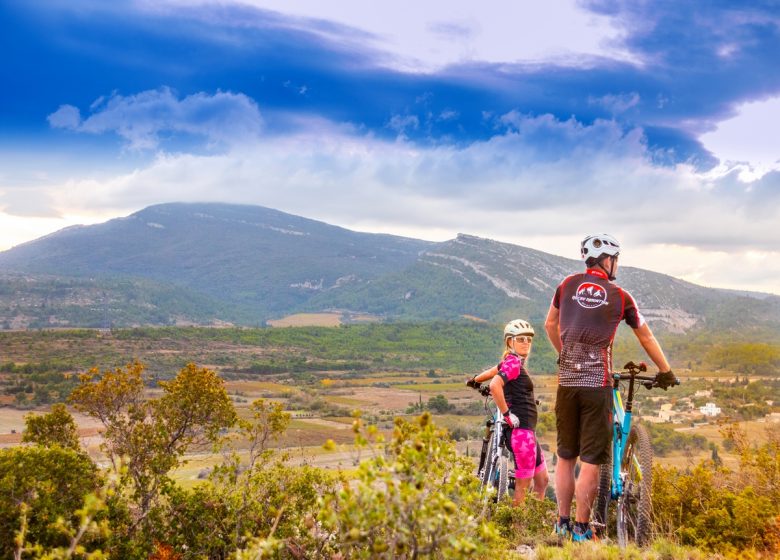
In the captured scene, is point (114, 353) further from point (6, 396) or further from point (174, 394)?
point (174, 394)

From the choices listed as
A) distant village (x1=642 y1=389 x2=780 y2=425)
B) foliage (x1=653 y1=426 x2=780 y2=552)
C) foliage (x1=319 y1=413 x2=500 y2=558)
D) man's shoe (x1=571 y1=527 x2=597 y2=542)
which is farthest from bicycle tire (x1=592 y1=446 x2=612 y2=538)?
distant village (x1=642 y1=389 x2=780 y2=425)

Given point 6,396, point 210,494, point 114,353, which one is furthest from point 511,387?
point 114,353

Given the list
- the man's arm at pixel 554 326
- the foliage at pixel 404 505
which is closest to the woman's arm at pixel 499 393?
the man's arm at pixel 554 326

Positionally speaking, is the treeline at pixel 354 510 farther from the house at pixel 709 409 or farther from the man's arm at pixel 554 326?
the house at pixel 709 409

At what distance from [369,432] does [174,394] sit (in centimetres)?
973

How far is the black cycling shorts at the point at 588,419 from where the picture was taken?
17.7 ft

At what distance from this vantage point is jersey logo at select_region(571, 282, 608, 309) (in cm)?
539

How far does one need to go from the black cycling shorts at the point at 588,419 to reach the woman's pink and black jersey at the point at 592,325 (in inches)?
3.2

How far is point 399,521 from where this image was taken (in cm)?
289

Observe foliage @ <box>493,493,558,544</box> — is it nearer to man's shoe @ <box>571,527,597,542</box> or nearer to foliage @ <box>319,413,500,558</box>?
man's shoe @ <box>571,527,597,542</box>

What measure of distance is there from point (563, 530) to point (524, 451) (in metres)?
0.81

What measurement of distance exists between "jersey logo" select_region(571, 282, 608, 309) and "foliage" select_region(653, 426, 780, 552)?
205cm

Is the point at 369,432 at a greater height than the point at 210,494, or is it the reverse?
the point at 369,432

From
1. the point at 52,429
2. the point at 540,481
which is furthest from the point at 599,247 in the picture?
the point at 52,429
